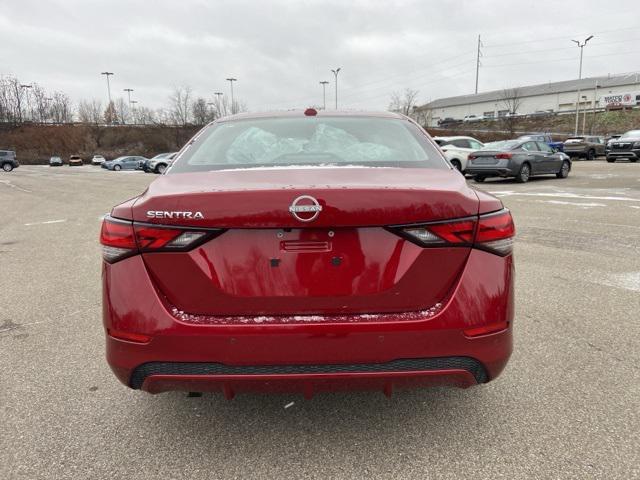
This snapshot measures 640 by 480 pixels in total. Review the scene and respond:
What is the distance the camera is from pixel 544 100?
10175 centimetres

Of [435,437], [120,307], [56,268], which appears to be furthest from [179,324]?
[56,268]

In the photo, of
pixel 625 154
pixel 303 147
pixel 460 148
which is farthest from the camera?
pixel 625 154

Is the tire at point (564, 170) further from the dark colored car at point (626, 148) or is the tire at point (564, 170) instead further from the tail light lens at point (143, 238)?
the tail light lens at point (143, 238)

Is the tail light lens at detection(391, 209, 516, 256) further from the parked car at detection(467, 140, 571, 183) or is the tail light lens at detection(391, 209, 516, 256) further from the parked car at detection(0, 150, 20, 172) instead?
the parked car at detection(0, 150, 20, 172)

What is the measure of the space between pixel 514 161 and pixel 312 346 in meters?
16.0

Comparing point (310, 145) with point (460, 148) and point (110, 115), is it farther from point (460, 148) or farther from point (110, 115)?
point (110, 115)

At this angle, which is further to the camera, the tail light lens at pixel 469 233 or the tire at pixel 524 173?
the tire at pixel 524 173

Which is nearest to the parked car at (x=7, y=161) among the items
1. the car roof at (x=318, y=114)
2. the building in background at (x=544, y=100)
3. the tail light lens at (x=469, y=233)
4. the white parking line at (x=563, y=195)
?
the white parking line at (x=563, y=195)

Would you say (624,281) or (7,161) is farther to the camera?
(7,161)

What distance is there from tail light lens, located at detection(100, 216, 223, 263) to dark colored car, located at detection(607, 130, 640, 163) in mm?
30081

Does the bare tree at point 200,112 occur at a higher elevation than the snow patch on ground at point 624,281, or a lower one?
higher

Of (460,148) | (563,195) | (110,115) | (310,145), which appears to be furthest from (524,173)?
(110,115)

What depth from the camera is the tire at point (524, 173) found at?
1672 cm

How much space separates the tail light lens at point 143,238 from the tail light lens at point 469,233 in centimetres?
78
